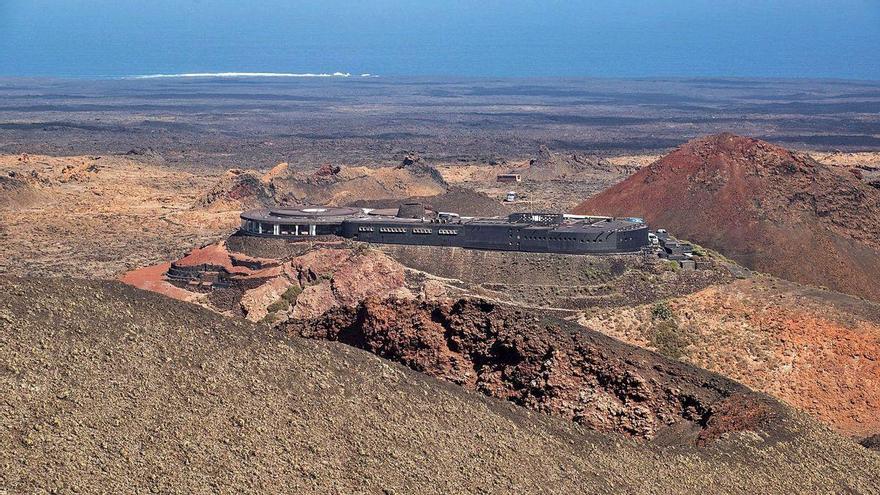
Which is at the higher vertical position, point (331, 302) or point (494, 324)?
point (494, 324)

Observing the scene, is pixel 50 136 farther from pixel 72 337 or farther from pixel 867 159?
pixel 72 337

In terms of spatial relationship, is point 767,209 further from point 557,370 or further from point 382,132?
point 382,132

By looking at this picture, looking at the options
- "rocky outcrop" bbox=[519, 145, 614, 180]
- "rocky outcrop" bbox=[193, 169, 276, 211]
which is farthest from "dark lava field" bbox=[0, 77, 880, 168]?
"rocky outcrop" bbox=[193, 169, 276, 211]

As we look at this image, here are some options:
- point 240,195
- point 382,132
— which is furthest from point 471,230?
point 382,132

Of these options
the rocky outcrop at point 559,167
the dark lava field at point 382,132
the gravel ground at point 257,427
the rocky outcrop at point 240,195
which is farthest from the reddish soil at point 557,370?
the dark lava field at point 382,132

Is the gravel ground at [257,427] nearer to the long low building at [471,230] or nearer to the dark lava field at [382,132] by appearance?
the long low building at [471,230]

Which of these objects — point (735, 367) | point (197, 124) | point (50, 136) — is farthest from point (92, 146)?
point (735, 367)
